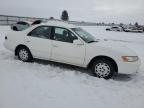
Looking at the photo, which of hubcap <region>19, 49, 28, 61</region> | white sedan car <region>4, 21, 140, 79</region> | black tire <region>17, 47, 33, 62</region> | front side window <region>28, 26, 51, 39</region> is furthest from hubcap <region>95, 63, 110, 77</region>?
hubcap <region>19, 49, 28, 61</region>

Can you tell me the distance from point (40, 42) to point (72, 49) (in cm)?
125

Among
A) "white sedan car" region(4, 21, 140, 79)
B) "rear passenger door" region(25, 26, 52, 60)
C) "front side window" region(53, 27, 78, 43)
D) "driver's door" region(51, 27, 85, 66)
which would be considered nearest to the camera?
"white sedan car" region(4, 21, 140, 79)

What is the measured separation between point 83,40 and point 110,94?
7.07ft

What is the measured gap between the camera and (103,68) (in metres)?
6.45

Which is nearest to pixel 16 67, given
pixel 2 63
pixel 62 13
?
pixel 2 63

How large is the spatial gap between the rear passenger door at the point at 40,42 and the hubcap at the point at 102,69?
171 cm

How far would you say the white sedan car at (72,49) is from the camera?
6.35 metres

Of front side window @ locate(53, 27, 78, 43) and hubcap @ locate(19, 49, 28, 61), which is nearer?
front side window @ locate(53, 27, 78, 43)

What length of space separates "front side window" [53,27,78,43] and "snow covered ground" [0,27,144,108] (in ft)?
3.18

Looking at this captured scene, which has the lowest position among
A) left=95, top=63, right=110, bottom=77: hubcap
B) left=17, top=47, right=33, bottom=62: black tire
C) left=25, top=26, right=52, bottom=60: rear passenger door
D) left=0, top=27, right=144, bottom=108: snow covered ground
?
left=0, top=27, right=144, bottom=108: snow covered ground

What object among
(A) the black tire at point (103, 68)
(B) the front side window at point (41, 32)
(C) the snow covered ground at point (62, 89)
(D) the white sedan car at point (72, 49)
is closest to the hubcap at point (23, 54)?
(D) the white sedan car at point (72, 49)

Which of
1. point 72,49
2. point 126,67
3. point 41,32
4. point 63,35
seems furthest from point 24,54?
point 126,67

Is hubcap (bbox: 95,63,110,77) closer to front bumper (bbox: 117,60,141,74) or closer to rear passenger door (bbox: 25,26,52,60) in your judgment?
front bumper (bbox: 117,60,141,74)

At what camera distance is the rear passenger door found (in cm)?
728
